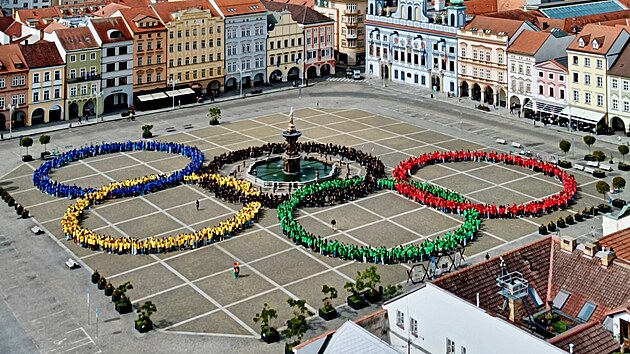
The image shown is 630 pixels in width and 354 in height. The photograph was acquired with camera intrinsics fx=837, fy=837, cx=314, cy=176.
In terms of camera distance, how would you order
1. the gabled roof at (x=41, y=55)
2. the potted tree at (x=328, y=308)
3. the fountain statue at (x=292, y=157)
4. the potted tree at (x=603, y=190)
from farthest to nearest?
the gabled roof at (x=41, y=55) < the fountain statue at (x=292, y=157) < the potted tree at (x=603, y=190) < the potted tree at (x=328, y=308)

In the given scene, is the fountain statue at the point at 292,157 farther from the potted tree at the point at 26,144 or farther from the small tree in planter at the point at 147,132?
the potted tree at the point at 26,144

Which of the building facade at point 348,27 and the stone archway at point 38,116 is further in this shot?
the building facade at point 348,27

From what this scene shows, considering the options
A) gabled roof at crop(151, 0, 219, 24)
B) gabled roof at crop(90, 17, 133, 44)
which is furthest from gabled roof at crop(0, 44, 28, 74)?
gabled roof at crop(151, 0, 219, 24)

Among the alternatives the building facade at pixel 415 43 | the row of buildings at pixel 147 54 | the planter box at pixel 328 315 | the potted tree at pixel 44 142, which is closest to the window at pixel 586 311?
the planter box at pixel 328 315

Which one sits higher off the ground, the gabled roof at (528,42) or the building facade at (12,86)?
the gabled roof at (528,42)

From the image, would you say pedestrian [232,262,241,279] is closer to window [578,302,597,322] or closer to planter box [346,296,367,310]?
planter box [346,296,367,310]

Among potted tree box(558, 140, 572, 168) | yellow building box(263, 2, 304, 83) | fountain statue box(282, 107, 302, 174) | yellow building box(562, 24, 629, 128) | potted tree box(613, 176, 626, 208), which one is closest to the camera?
potted tree box(613, 176, 626, 208)
